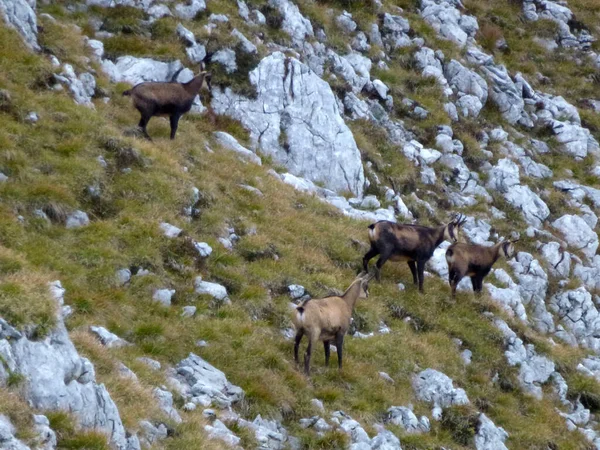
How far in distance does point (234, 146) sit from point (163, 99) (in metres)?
2.89

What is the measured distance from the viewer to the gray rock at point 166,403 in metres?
12.1

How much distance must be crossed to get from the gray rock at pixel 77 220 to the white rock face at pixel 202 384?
13.7 ft

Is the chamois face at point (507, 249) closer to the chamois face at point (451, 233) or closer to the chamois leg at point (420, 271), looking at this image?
the chamois face at point (451, 233)

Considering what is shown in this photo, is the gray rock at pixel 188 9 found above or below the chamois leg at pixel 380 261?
above

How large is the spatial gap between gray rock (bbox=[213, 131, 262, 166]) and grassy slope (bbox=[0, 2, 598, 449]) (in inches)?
27.9

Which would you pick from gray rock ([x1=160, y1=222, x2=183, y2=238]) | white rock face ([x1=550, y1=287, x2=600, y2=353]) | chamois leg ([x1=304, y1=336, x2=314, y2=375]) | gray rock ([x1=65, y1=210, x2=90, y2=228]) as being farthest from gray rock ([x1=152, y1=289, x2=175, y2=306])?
white rock face ([x1=550, y1=287, x2=600, y2=353])

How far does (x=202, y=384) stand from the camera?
45.3 feet

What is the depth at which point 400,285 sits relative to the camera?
21.2 metres

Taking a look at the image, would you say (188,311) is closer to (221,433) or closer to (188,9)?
(221,433)

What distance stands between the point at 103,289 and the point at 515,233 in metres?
16.1

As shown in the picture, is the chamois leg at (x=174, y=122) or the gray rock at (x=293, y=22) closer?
the chamois leg at (x=174, y=122)

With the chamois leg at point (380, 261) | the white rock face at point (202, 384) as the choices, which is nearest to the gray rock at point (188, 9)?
the chamois leg at point (380, 261)

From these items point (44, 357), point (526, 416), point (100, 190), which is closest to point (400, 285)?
point (526, 416)

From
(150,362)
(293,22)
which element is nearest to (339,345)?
(150,362)
